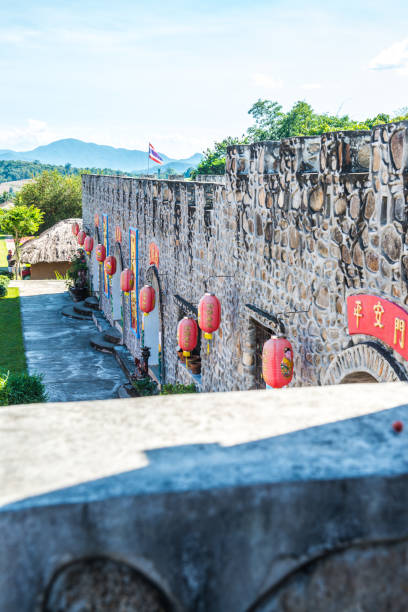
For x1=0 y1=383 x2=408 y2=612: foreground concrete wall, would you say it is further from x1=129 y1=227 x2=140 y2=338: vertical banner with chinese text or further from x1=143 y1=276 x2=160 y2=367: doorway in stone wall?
x1=129 y1=227 x2=140 y2=338: vertical banner with chinese text

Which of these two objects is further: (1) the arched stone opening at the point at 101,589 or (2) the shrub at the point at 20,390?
(2) the shrub at the point at 20,390

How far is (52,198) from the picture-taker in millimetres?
36469

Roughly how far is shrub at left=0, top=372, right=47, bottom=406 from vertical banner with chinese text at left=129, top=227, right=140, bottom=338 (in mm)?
4293

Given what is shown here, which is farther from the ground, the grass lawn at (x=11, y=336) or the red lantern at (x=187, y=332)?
the red lantern at (x=187, y=332)

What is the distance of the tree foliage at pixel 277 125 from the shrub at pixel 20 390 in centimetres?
3206

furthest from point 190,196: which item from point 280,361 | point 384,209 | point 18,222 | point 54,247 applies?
point 18,222

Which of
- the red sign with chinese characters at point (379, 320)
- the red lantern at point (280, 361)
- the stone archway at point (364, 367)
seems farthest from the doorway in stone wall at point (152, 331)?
the red sign with chinese characters at point (379, 320)

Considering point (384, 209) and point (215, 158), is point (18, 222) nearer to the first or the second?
point (215, 158)

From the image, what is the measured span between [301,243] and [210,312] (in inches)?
82.5

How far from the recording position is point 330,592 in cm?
153

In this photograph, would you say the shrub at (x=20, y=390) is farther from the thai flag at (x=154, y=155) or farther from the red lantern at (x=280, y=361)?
the thai flag at (x=154, y=155)

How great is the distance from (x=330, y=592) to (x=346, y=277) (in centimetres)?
318

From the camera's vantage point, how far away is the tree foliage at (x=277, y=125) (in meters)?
42.8

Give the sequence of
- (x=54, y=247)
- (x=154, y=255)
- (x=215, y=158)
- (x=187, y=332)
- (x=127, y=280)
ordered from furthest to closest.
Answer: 1. (x=215, y=158)
2. (x=54, y=247)
3. (x=127, y=280)
4. (x=154, y=255)
5. (x=187, y=332)
